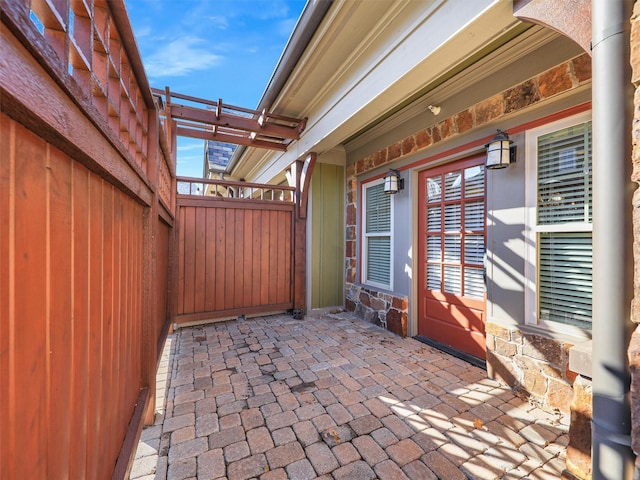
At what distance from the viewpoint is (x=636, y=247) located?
103 cm

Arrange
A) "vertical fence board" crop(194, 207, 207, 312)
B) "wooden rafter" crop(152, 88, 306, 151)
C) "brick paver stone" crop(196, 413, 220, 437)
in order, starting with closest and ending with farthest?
"brick paver stone" crop(196, 413, 220, 437) < "wooden rafter" crop(152, 88, 306, 151) < "vertical fence board" crop(194, 207, 207, 312)

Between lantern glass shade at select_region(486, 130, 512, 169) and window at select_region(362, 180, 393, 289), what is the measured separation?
5.42 ft

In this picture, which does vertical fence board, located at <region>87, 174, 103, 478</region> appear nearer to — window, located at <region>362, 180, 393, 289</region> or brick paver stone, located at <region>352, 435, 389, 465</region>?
brick paver stone, located at <region>352, 435, 389, 465</region>

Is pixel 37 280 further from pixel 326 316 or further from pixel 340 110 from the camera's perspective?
pixel 326 316

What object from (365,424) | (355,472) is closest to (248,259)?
(365,424)

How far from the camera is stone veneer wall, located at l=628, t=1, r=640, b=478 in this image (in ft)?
3.30

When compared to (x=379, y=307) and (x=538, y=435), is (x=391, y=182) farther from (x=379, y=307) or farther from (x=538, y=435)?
(x=538, y=435)

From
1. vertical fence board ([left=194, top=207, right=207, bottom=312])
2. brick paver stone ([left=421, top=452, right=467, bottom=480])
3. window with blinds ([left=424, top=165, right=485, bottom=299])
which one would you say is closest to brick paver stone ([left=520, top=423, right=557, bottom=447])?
brick paver stone ([left=421, top=452, right=467, bottom=480])

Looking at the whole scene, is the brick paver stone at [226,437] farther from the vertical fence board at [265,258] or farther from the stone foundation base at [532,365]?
the vertical fence board at [265,258]

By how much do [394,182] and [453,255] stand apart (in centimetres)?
123

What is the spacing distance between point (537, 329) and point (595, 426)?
4.24 ft

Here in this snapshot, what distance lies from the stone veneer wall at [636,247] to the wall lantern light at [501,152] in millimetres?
1477

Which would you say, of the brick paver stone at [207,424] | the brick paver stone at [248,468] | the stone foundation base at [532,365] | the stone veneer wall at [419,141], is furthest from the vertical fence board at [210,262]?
the stone foundation base at [532,365]

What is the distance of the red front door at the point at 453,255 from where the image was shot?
2969 mm
